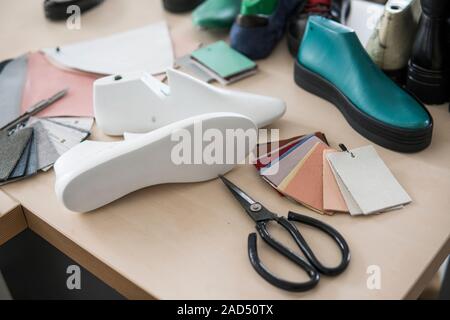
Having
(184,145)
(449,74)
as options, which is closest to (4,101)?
(184,145)

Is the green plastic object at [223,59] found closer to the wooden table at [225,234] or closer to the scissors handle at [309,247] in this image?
the wooden table at [225,234]

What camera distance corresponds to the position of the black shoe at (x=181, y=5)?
0.91 metres

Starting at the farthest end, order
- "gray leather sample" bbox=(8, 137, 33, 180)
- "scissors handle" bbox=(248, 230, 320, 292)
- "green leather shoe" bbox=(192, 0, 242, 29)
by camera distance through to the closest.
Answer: "green leather shoe" bbox=(192, 0, 242, 29) → "gray leather sample" bbox=(8, 137, 33, 180) → "scissors handle" bbox=(248, 230, 320, 292)

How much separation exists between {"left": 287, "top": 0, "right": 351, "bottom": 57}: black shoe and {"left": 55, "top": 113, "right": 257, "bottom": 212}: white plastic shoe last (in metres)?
0.24

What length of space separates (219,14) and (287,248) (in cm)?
45

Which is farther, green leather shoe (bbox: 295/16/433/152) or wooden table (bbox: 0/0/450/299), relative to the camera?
green leather shoe (bbox: 295/16/433/152)

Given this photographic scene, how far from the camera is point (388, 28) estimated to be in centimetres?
68

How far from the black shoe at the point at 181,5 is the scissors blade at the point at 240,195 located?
0.43m

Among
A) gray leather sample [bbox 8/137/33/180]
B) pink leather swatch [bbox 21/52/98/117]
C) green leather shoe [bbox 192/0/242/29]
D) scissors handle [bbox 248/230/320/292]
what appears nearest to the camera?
scissors handle [bbox 248/230/320/292]

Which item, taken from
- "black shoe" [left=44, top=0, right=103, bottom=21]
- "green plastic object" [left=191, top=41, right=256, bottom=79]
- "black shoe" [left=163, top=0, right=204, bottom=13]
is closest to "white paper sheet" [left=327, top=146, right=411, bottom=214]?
"green plastic object" [left=191, top=41, right=256, bottom=79]

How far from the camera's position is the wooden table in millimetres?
486

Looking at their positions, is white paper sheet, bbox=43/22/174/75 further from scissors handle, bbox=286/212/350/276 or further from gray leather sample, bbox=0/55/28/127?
scissors handle, bbox=286/212/350/276

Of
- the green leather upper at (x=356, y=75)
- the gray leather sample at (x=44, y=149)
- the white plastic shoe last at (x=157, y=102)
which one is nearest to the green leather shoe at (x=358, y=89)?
the green leather upper at (x=356, y=75)

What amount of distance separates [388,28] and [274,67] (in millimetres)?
171
